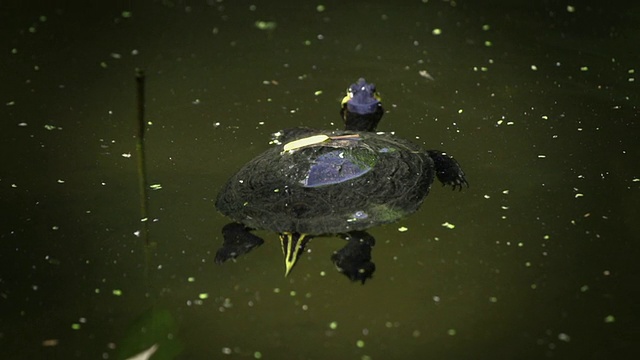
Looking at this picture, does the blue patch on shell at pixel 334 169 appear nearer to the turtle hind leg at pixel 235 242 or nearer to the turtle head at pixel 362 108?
the turtle hind leg at pixel 235 242

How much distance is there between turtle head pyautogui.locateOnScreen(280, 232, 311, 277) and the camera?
9.77ft

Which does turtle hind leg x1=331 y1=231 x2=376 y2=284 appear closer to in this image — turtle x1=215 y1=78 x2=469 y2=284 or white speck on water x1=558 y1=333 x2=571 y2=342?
turtle x1=215 y1=78 x2=469 y2=284

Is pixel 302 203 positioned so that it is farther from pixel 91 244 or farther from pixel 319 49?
pixel 319 49

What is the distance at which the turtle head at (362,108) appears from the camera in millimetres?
3945

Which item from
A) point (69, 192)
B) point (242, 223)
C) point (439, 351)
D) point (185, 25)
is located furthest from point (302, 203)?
point (185, 25)

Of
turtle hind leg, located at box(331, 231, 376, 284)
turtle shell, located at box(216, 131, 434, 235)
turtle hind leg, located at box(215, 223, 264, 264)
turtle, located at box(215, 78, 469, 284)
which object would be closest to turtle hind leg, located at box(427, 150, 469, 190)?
turtle, located at box(215, 78, 469, 284)

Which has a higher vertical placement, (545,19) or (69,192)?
(545,19)

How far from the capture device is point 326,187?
3.09 meters

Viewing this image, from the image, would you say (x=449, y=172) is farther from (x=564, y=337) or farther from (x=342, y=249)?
(x=564, y=337)

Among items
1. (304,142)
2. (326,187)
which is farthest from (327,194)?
(304,142)

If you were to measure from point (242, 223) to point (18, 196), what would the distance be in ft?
3.57

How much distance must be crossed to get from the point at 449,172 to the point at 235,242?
1.04m

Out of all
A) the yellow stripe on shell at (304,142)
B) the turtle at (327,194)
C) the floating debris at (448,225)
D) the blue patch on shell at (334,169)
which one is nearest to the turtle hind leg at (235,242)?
the turtle at (327,194)

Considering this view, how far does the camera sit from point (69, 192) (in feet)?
11.4
